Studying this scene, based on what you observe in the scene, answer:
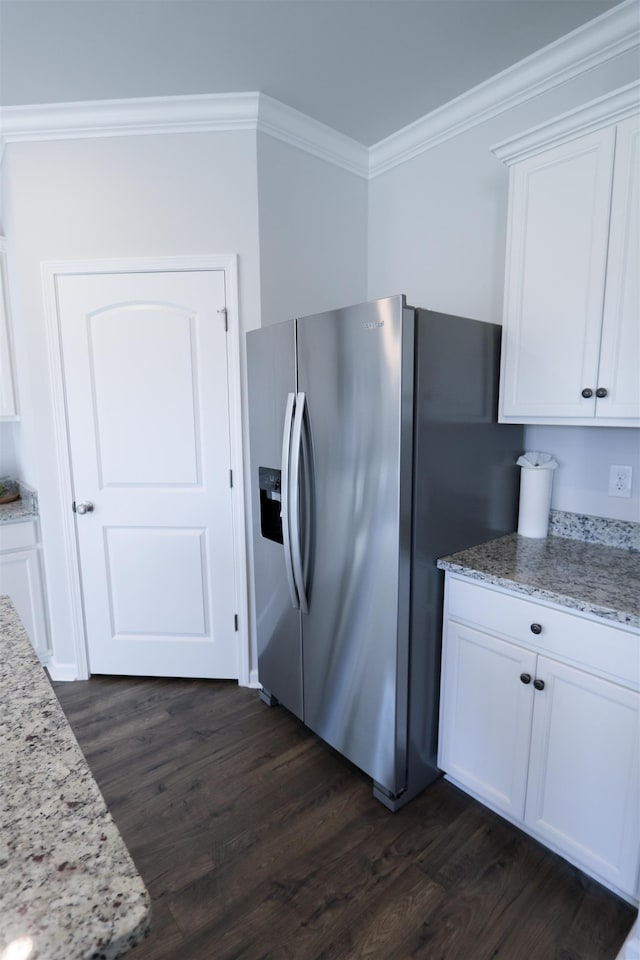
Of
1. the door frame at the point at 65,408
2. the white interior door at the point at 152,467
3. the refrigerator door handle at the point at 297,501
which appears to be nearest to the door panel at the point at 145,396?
the white interior door at the point at 152,467

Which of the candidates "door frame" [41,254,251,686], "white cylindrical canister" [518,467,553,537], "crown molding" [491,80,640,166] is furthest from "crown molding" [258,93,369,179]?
"white cylindrical canister" [518,467,553,537]

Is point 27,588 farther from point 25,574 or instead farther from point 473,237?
point 473,237

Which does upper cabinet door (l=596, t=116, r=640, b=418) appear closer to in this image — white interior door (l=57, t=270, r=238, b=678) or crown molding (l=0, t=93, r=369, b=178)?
crown molding (l=0, t=93, r=369, b=178)

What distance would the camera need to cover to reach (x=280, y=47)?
75.5 inches

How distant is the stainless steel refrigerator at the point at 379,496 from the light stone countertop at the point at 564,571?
97 millimetres

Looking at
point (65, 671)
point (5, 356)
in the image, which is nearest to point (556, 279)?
point (5, 356)

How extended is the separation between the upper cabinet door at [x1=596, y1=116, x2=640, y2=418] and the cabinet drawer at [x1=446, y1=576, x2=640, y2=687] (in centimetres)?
70

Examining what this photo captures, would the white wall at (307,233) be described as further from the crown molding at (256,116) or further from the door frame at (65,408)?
the door frame at (65,408)

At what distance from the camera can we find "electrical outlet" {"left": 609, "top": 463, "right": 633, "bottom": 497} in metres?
1.90

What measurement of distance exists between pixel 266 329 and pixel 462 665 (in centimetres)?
154

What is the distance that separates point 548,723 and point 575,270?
149 cm

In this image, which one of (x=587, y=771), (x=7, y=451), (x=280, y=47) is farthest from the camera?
(x=7, y=451)

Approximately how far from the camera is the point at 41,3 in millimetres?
1685

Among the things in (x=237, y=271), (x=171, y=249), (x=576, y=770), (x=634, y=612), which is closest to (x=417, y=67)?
(x=237, y=271)
